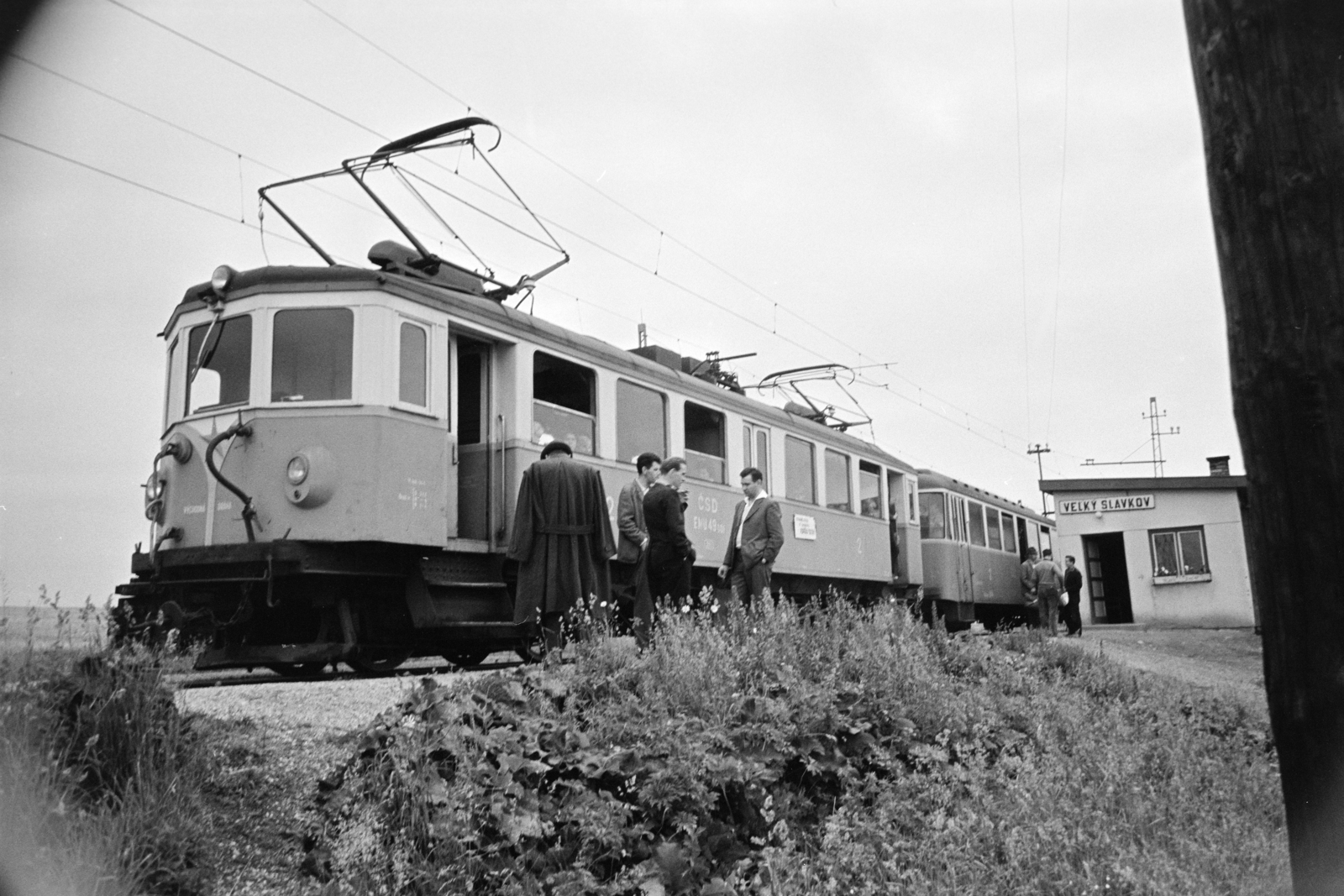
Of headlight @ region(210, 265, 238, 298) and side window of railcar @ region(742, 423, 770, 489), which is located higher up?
headlight @ region(210, 265, 238, 298)

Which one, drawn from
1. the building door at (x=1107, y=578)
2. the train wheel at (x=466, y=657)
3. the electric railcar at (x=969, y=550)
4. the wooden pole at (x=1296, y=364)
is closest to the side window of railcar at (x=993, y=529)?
the electric railcar at (x=969, y=550)

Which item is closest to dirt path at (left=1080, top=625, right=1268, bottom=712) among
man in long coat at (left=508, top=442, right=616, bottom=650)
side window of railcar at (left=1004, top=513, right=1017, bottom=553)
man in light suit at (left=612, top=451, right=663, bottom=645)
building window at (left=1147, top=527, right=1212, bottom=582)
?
building window at (left=1147, top=527, right=1212, bottom=582)

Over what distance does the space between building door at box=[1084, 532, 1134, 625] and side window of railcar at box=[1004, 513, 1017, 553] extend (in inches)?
64.2

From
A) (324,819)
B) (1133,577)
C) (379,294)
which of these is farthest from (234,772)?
(1133,577)

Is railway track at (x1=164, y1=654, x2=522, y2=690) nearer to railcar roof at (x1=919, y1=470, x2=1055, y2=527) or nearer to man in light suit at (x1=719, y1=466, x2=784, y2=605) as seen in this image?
man in light suit at (x1=719, y1=466, x2=784, y2=605)

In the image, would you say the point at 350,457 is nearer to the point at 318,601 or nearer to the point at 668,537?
the point at 318,601

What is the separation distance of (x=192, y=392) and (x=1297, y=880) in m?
8.53

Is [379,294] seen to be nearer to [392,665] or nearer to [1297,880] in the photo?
[392,665]

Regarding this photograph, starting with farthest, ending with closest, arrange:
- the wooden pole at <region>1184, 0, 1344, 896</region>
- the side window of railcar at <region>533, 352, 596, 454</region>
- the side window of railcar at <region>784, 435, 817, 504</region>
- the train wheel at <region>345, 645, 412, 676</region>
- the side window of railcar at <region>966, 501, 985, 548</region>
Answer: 1. the side window of railcar at <region>966, 501, 985, 548</region>
2. the side window of railcar at <region>784, 435, 817, 504</region>
3. the side window of railcar at <region>533, 352, 596, 454</region>
4. the train wheel at <region>345, 645, 412, 676</region>
5. the wooden pole at <region>1184, 0, 1344, 896</region>

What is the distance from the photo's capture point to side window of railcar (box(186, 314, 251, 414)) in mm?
8828

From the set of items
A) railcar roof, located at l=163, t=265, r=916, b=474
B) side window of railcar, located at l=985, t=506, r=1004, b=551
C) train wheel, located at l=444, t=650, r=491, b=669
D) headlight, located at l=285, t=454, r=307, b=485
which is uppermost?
railcar roof, located at l=163, t=265, r=916, b=474

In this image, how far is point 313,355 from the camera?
8.68 metres

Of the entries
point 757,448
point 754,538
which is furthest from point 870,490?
point 754,538

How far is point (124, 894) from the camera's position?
324cm
